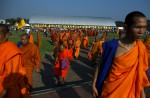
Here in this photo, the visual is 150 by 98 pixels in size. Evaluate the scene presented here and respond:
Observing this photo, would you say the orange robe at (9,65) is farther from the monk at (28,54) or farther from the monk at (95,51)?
the monk at (95,51)

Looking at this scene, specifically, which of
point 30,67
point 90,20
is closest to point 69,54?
point 30,67

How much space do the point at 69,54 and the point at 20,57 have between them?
230 inches

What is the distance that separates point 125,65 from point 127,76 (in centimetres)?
15

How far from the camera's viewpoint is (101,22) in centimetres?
8212

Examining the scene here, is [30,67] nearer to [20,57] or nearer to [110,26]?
[20,57]

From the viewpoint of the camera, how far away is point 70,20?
7869 centimetres

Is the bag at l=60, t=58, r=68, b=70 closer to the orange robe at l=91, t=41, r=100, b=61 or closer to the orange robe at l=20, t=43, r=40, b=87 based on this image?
the orange robe at l=20, t=43, r=40, b=87

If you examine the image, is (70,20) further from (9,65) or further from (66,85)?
(9,65)

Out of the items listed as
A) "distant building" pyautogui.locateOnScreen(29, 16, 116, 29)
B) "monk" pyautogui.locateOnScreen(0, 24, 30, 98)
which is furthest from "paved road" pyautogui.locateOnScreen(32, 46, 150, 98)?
"distant building" pyautogui.locateOnScreen(29, 16, 116, 29)

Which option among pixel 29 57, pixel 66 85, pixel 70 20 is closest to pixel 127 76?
pixel 29 57

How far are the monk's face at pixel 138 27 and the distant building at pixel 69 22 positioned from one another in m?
73.4

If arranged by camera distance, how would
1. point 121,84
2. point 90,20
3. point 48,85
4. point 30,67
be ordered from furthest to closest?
point 90,20 → point 48,85 → point 30,67 → point 121,84

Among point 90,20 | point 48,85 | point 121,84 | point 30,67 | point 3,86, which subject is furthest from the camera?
point 90,20

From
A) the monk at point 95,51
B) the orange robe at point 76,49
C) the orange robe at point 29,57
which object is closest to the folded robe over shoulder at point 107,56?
the orange robe at point 29,57
